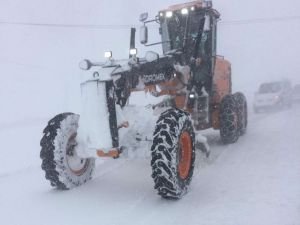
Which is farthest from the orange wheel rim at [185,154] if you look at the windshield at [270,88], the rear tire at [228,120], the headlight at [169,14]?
the windshield at [270,88]

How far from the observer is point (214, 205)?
600 cm

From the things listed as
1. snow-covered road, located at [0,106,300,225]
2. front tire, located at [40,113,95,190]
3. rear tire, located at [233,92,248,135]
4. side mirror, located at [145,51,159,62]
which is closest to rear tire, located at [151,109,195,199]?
snow-covered road, located at [0,106,300,225]

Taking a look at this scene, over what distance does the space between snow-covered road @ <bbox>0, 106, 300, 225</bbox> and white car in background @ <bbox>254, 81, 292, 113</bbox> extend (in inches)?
368

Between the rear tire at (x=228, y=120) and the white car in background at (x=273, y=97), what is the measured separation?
9325 millimetres

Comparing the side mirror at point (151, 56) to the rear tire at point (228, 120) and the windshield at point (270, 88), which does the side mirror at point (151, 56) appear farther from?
the windshield at point (270, 88)

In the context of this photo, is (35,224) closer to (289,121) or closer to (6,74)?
(289,121)

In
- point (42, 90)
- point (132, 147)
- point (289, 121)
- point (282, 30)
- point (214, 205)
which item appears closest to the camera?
point (214, 205)

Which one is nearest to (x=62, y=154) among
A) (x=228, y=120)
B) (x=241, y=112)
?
(x=228, y=120)

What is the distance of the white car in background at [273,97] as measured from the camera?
62.5 ft

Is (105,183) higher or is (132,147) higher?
(132,147)

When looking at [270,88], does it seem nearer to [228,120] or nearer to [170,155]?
[228,120]

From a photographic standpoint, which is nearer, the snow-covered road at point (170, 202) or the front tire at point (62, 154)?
the snow-covered road at point (170, 202)

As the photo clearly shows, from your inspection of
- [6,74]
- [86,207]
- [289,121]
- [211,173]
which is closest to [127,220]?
[86,207]

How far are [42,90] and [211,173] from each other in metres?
23.5
